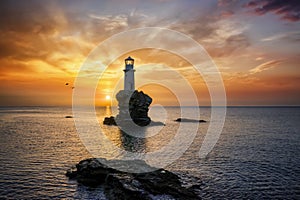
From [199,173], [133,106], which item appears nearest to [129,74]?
[133,106]

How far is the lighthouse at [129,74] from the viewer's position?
7853cm

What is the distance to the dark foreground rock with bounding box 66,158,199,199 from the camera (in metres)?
18.6

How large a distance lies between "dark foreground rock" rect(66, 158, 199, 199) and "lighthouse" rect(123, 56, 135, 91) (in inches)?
2208

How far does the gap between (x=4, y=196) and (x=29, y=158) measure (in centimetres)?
1427

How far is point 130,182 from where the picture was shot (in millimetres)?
19609

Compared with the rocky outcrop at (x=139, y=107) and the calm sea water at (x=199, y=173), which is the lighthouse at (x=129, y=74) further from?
the calm sea water at (x=199, y=173)

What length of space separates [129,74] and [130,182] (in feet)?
207

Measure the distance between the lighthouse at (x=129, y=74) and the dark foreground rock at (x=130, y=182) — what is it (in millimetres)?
56073

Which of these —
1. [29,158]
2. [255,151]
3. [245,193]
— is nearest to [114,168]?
[245,193]

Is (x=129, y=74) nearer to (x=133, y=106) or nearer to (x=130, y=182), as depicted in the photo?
(x=133, y=106)

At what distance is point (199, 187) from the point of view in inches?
Answer: 858

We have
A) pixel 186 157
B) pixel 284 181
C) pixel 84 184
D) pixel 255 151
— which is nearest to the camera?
pixel 84 184

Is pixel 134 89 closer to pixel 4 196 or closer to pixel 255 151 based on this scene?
pixel 255 151

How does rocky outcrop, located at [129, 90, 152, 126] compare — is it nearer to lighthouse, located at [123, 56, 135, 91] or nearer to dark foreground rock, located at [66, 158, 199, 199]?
lighthouse, located at [123, 56, 135, 91]
